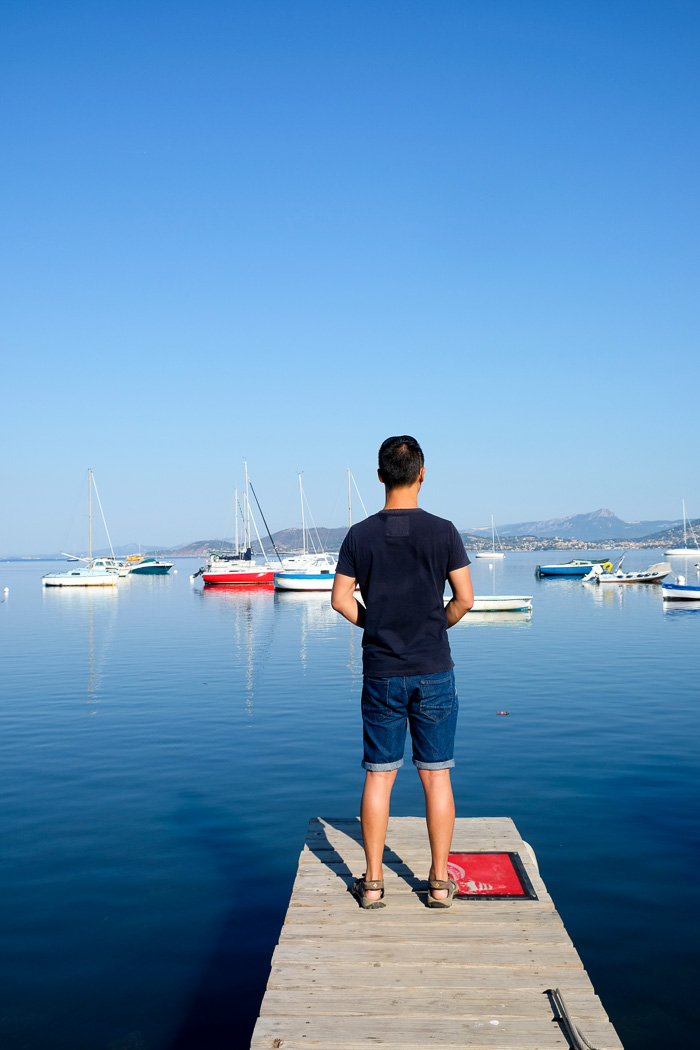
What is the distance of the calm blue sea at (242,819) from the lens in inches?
239

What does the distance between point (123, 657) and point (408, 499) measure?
26035mm

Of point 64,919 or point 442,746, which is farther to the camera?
point 64,919

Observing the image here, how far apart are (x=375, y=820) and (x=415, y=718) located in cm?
67

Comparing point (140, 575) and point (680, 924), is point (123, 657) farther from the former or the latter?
point (140, 575)

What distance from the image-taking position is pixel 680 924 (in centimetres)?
702

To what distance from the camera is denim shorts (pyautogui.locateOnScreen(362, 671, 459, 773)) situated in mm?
4859

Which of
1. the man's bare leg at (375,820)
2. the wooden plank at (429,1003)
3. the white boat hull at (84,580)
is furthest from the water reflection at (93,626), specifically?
the wooden plank at (429,1003)

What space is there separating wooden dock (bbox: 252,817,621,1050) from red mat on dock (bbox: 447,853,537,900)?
0.29 ft

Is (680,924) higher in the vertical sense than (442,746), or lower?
lower

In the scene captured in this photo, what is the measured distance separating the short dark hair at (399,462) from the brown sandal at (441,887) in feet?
8.04

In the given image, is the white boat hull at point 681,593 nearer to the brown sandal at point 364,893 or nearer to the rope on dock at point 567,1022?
the brown sandal at point 364,893

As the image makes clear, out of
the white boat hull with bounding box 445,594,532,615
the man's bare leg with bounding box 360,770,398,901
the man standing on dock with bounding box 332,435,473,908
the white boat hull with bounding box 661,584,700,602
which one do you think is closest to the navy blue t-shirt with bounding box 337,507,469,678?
the man standing on dock with bounding box 332,435,473,908

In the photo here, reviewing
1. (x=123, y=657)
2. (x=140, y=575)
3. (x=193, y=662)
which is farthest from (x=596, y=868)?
(x=140, y=575)

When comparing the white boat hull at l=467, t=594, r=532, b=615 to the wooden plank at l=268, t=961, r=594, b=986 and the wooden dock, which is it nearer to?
the wooden dock
